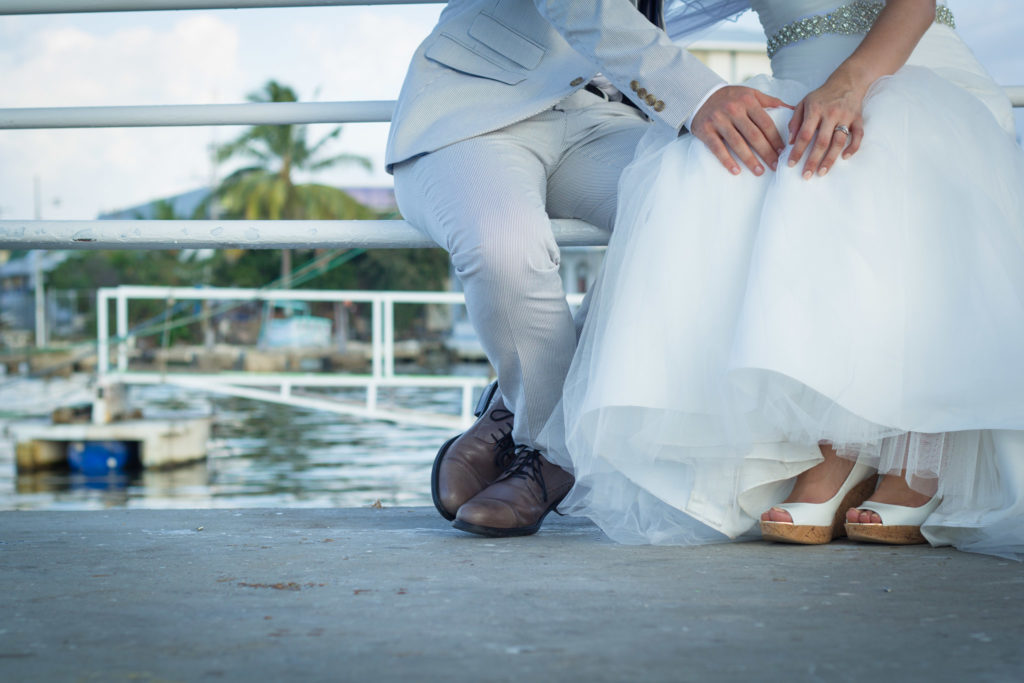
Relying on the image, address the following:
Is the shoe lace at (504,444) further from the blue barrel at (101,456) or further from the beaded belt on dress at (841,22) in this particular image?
the blue barrel at (101,456)

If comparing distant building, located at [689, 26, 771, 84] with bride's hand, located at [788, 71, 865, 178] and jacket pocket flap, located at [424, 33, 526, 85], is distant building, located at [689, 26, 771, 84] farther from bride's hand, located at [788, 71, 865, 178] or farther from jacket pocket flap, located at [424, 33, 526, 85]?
bride's hand, located at [788, 71, 865, 178]

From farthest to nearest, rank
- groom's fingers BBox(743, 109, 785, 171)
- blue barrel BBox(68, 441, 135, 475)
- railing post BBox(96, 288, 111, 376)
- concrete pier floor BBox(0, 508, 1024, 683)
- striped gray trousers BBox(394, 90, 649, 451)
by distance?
blue barrel BBox(68, 441, 135, 475), railing post BBox(96, 288, 111, 376), striped gray trousers BBox(394, 90, 649, 451), groom's fingers BBox(743, 109, 785, 171), concrete pier floor BBox(0, 508, 1024, 683)

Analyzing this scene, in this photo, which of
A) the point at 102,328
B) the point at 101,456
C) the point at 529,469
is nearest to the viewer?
the point at 529,469

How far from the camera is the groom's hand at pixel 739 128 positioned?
49.9 inches

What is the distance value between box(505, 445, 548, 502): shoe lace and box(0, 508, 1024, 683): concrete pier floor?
9 centimetres

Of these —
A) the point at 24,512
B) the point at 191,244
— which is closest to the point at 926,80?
the point at 191,244

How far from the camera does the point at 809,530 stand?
1.21m

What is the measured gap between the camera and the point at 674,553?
1177 millimetres

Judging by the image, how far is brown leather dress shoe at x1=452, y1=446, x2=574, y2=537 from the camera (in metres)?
1.31

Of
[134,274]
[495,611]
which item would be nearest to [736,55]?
[495,611]

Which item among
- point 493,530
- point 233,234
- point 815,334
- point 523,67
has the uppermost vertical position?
point 523,67

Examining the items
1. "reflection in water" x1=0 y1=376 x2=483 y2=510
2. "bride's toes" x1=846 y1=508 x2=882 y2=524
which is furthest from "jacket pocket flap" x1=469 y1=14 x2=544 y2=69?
"reflection in water" x1=0 y1=376 x2=483 y2=510

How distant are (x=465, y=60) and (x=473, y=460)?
2.10 ft

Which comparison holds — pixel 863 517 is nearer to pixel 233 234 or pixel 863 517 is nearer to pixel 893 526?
pixel 893 526
